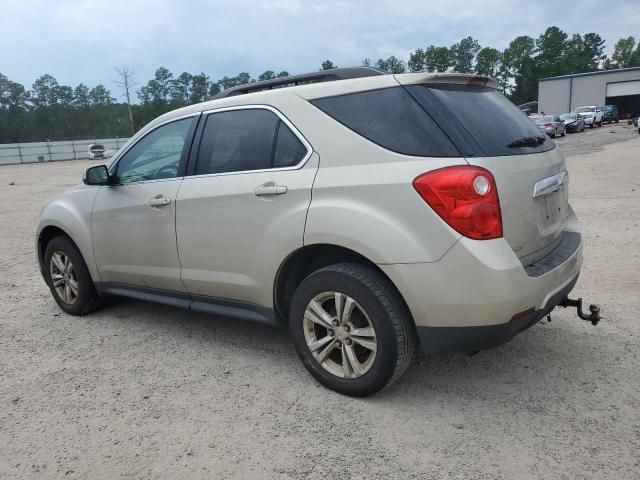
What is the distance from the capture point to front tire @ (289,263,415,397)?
2.84 m

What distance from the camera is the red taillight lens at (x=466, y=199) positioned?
8.51 ft

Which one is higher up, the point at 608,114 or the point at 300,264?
the point at 608,114

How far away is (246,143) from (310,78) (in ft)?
1.97

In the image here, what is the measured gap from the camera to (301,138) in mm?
3197

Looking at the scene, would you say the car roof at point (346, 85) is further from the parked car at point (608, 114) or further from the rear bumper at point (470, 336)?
the parked car at point (608, 114)

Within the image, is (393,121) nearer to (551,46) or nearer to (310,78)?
(310,78)

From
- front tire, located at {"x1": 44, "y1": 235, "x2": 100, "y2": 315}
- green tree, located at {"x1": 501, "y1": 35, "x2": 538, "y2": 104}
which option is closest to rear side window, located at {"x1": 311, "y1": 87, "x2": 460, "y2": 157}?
front tire, located at {"x1": 44, "y1": 235, "x2": 100, "y2": 315}

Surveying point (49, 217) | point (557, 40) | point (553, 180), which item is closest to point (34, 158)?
point (49, 217)

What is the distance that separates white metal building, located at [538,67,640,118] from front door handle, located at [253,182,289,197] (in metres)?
69.2

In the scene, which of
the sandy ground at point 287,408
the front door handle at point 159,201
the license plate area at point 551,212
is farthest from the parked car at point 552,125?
the front door handle at point 159,201

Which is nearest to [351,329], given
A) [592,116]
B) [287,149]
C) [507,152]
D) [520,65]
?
[287,149]

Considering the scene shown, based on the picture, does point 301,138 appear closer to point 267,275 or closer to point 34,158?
point 267,275

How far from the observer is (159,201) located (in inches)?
152

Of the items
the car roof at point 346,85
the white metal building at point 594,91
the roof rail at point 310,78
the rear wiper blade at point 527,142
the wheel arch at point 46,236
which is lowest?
the wheel arch at point 46,236
